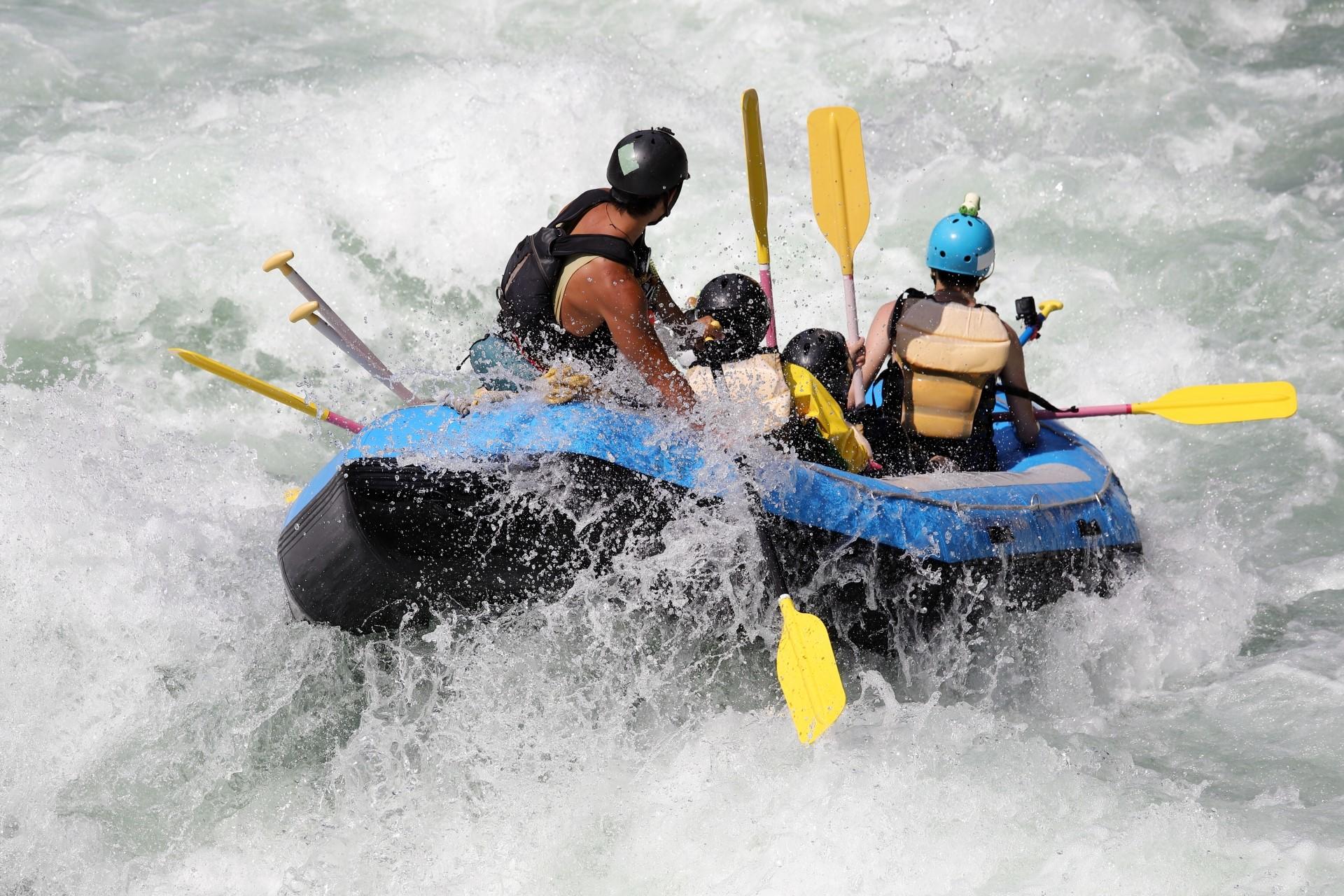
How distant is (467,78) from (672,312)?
4261 mm

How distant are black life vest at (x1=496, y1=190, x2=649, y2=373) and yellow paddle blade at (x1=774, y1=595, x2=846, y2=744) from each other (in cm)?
85

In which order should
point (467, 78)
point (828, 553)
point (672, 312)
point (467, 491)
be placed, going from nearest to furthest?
1. point (467, 491)
2. point (828, 553)
3. point (672, 312)
4. point (467, 78)

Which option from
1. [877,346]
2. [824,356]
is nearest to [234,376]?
[824,356]

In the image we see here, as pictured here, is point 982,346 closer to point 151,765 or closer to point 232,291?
point 151,765

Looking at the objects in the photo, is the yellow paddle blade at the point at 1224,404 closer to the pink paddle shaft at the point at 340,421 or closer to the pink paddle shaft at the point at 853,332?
the pink paddle shaft at the point at 853,332

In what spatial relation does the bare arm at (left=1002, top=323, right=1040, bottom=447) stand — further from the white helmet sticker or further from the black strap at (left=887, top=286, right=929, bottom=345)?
the white helmet sticker

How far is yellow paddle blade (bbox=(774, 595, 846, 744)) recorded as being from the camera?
352 centimetres

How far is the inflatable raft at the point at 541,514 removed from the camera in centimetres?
359


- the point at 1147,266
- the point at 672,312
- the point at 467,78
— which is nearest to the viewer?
the point at 672,312

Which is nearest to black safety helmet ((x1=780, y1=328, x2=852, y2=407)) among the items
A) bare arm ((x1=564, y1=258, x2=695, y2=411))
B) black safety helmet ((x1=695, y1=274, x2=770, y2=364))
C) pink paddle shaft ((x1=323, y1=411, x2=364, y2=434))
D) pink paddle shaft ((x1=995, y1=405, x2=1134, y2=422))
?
black safety helmet ((x1=695, y1=274, x2=770, y2=364))

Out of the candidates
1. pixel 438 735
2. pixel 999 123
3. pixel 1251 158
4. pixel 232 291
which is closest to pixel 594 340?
pixel 438 735

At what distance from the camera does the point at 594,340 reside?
3672 mm

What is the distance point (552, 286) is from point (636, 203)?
308 mm

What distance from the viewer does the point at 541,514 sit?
3.60 metres
